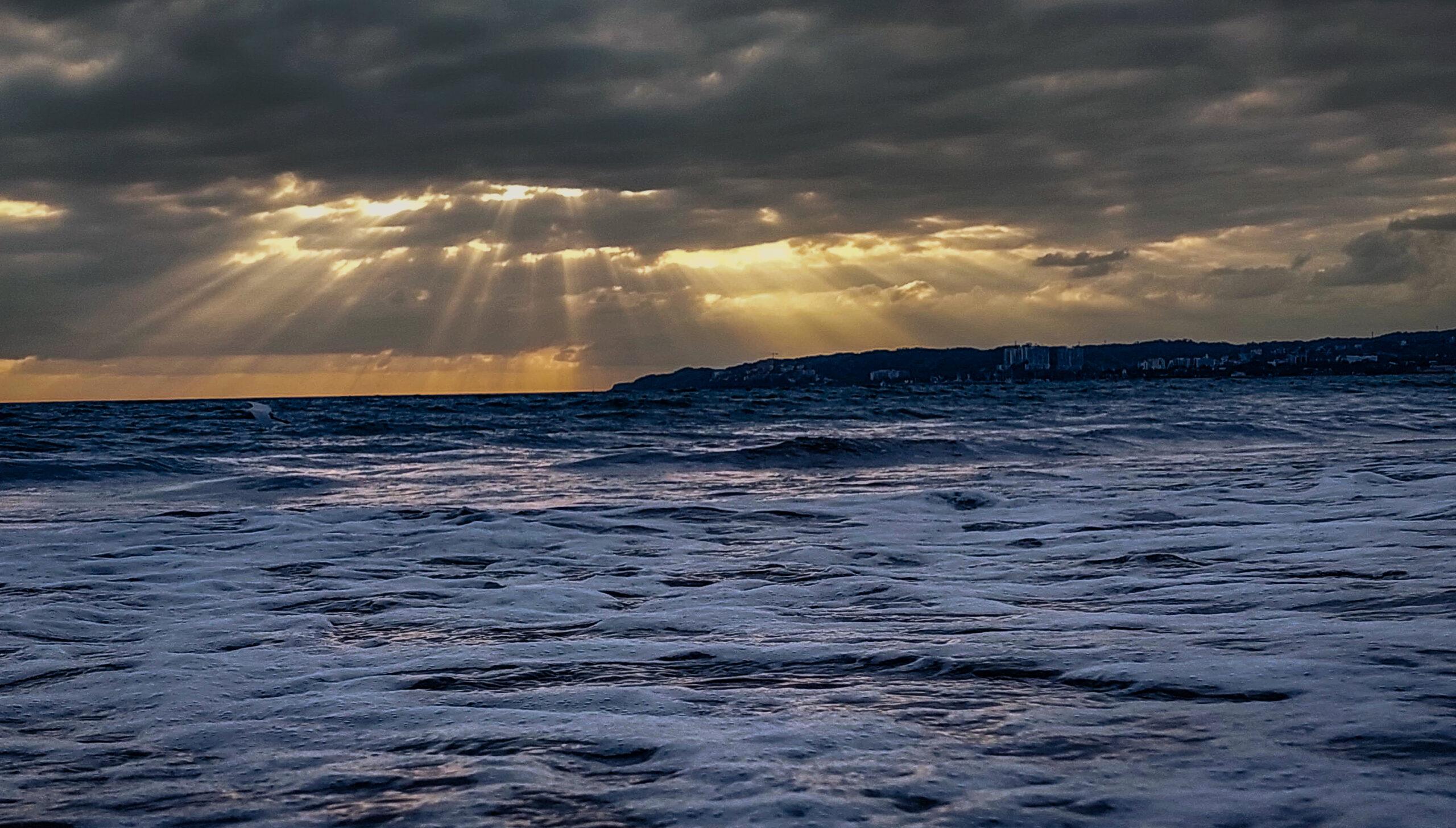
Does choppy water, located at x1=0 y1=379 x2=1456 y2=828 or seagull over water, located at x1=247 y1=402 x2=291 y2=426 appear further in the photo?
seagull over water, located at x1=247 y1=402 x2=291 y2=426

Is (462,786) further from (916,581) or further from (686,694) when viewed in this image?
(916,581)

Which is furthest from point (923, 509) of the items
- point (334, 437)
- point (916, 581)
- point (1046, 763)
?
point (334, 437)

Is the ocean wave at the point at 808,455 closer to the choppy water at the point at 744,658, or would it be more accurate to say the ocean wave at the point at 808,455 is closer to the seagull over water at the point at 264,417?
the choppy water at the point at 744,658

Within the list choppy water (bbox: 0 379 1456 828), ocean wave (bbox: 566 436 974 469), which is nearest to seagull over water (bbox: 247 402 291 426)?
ocean wave (bbox: 566 436 974 469)

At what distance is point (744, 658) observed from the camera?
3.88 metres

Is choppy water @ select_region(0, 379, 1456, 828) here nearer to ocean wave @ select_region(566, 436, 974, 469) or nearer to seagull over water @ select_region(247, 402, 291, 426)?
ocean wave @ select_region(566, 436, 974, 469)

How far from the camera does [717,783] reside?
8.45 ft

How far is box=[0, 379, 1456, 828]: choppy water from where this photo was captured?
97.9 inches

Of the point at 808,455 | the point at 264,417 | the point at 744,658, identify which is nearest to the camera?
the point at 744,658

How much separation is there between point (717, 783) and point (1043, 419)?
1006 inches

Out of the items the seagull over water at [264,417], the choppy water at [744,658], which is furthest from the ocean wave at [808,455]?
the seagull over water at [264,417]

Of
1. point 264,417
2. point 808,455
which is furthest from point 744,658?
point 264,417

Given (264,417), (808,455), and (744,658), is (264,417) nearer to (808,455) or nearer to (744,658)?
(808,455)

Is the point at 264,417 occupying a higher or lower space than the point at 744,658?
higher
